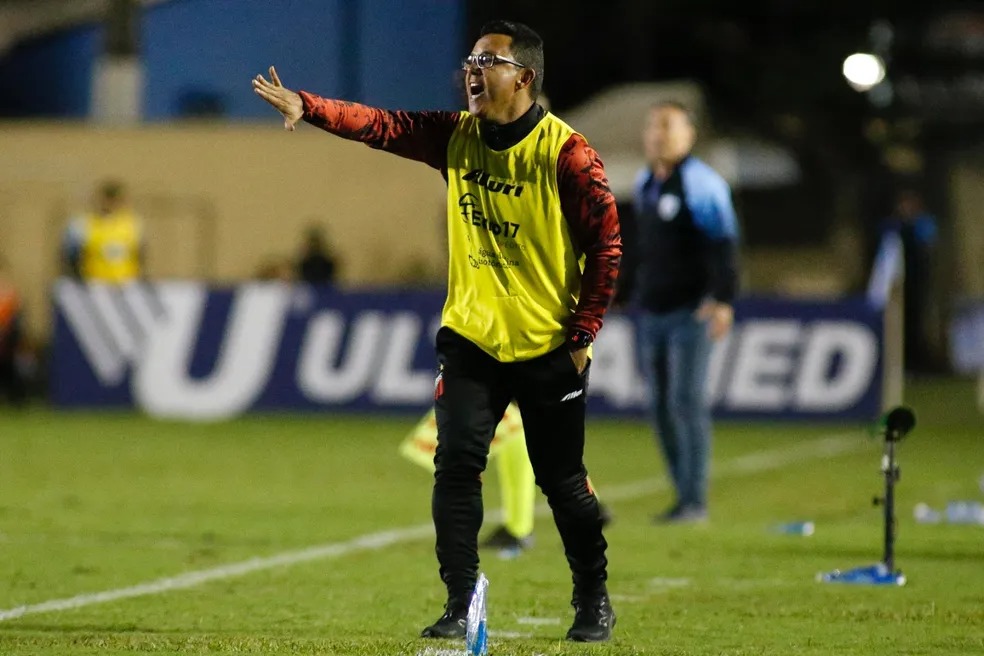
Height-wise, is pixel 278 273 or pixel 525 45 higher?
pixel 525 45

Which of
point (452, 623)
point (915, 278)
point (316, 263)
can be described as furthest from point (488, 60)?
point (915, 278)

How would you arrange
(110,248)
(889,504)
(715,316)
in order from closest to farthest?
(889,504)
(715,316)
(110,248)

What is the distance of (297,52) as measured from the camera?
2675 cm

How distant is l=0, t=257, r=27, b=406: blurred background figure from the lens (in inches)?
815

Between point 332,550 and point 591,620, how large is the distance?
3050 mm

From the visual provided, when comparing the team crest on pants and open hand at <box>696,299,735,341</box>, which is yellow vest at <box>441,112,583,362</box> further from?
open hand at <box>696,299,735,341</box>

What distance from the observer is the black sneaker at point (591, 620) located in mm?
6938

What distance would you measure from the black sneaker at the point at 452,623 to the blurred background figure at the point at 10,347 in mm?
14402

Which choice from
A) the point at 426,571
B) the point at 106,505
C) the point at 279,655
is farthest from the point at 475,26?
the point at 279,655

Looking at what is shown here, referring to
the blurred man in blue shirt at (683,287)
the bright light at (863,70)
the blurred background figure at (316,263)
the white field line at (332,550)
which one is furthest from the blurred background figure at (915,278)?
the blurred man in blue shirt at (683,287)

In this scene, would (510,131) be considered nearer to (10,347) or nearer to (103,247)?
(103,247)

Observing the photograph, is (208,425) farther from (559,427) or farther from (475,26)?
(475,26)

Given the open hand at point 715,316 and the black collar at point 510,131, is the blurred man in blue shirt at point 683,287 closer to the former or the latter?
the open hand at point 715,316

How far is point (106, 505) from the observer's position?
38.7 ft
